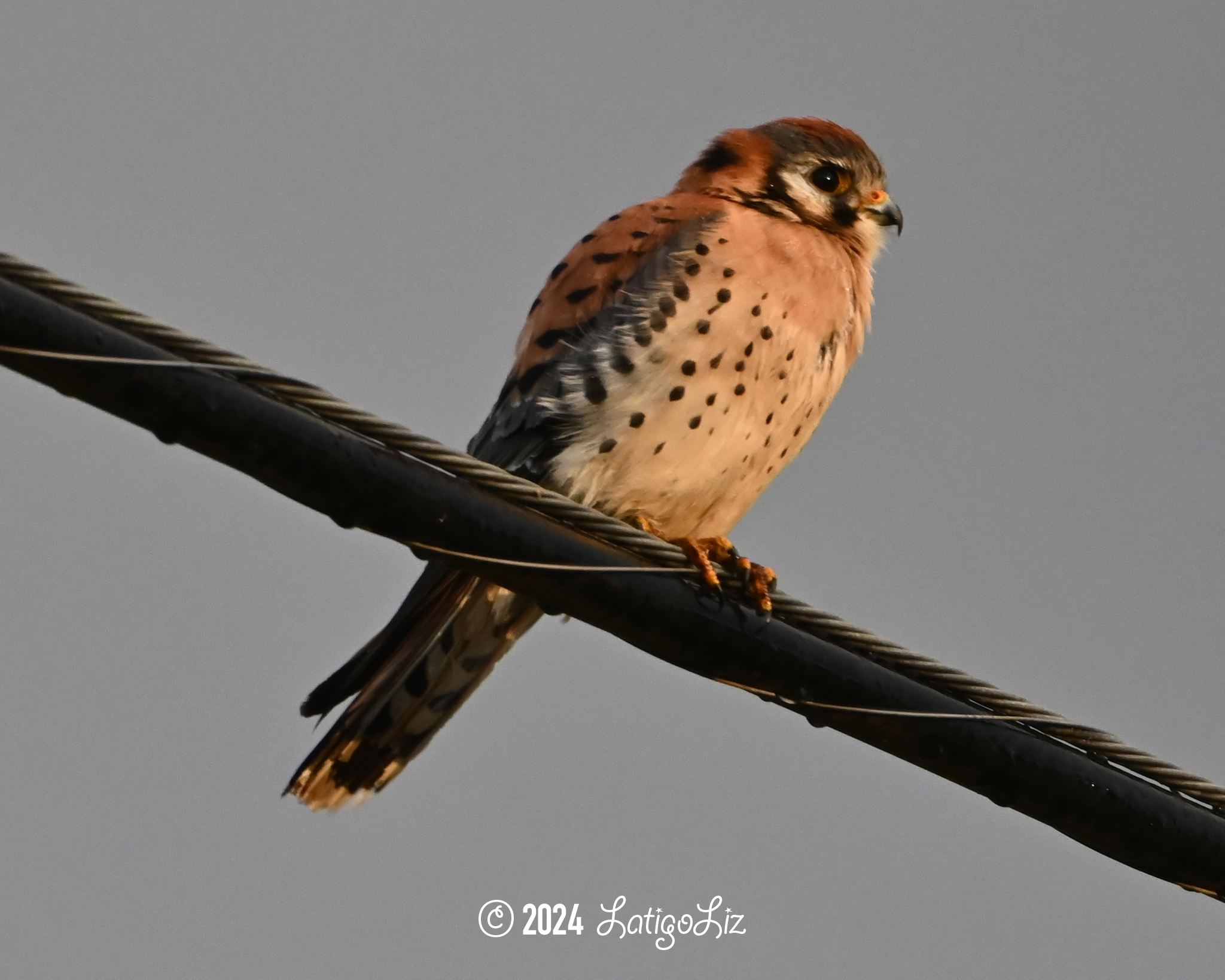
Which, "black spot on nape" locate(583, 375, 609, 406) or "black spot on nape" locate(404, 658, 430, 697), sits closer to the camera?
"black spot on nape" locate(583, 375, 609, 406)

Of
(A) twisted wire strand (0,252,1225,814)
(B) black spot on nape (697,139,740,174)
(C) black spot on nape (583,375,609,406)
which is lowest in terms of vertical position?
(A) twisted wire strand (0,252,1225,814)

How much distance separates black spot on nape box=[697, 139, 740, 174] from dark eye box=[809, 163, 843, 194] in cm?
26

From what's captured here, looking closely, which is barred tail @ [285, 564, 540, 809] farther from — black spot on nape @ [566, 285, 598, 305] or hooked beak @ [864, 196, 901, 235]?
hooked beak @ [864, 196, 901, 235]

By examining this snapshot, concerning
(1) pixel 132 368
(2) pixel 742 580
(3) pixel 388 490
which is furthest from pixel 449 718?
(1) pixel 132 368

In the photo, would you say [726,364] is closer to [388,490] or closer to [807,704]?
[807,704]

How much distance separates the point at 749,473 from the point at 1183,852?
1.72m

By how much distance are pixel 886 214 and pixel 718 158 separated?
1.91 ft

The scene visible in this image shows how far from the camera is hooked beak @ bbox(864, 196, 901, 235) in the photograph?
5750 mm

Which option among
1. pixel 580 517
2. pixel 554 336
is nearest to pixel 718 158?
pixel 554 336

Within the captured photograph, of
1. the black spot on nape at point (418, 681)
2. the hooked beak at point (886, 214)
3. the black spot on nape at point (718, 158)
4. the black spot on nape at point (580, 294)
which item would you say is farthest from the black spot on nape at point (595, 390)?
the hooked beak at point (886, 214)

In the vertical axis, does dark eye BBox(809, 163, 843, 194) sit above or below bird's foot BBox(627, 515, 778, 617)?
above

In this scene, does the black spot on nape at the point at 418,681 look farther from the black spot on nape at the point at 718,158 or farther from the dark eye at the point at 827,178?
the dark eye at the point at 827,178

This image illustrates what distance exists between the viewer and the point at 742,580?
3691mm

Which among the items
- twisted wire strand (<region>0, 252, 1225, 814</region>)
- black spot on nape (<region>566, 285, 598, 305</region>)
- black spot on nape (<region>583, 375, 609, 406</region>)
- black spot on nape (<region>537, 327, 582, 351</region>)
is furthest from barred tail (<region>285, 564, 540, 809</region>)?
twisted wire strand (<region>0, 252, 1225, 814</region>)
